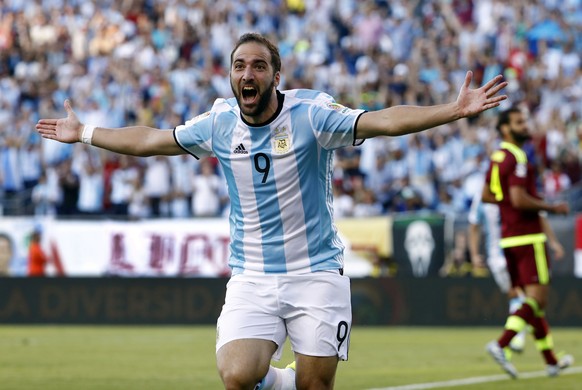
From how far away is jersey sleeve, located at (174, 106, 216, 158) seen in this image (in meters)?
7.74

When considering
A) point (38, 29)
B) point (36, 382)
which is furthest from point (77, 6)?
point (36, 382)

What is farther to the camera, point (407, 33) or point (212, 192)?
point (407, 33)

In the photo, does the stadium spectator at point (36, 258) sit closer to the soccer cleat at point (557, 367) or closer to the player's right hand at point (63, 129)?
the soccer cleat at point (557, 367)

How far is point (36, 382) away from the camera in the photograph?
1231cm

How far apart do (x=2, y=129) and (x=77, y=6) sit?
14.7 ft

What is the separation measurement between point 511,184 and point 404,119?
230 inches

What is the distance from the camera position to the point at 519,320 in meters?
12.7

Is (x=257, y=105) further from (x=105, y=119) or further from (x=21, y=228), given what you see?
(x=105, y=119)

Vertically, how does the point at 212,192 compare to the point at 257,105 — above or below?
above

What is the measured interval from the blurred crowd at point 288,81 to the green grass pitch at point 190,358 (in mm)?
3688

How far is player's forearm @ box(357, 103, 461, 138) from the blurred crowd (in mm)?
15468

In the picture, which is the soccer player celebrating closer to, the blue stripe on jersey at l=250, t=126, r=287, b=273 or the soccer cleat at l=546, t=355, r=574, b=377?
the blue stripe on jersey at l=250, t=126, r=287, b=273

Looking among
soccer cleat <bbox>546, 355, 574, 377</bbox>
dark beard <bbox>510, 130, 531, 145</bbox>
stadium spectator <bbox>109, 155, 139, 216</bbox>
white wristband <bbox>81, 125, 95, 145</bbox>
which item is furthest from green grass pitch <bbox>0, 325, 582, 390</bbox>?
white wristband <bbox>81, 125, 95, 145</bbox>

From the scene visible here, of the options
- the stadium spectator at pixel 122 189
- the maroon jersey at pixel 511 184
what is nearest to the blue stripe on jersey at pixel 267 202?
the maroon jersey at pixel 511 184
